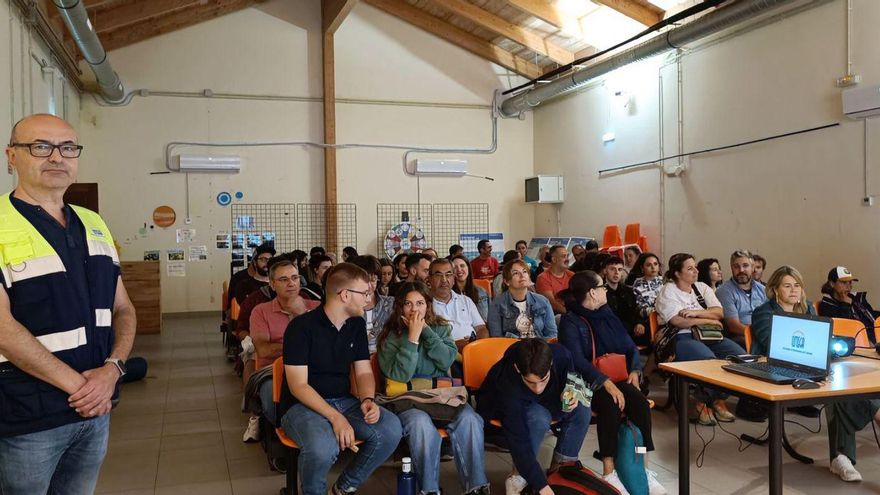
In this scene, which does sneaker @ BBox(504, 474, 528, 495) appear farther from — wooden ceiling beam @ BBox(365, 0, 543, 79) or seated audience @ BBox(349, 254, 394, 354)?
wooden ceiling beam @ BBox(365, 0, 543, 79)

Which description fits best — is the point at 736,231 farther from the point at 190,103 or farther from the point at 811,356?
the point at 190,103

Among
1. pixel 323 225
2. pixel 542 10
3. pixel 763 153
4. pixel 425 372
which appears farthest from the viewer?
pixel 323 225

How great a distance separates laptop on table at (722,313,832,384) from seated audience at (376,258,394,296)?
2587 millimetres

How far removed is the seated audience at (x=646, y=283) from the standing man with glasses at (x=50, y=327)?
15.2 feet

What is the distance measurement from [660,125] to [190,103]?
745 centimetres

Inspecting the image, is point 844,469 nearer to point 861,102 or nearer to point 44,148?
point 44,148

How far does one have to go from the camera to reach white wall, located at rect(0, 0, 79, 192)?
5777 mm

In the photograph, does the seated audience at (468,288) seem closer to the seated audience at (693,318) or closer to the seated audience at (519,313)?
the seated audience at (519,313)

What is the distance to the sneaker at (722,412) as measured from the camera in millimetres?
4578

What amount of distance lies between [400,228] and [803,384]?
30.9ft

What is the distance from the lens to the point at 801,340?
313cm

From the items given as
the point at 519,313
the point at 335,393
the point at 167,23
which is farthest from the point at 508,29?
the point at 335,393

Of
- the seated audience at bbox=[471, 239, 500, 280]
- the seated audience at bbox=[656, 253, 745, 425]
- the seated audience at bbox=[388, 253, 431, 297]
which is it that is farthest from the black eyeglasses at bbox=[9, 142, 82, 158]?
the seated audience at bbox=[471, 239, 500, 280]

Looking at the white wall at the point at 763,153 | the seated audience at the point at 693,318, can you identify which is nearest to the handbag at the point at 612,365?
the seated audience at the point at 693,318
